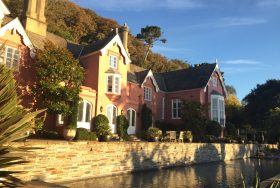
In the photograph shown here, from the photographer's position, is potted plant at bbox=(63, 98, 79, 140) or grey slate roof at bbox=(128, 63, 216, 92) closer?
potted plant at bbox=(63, 98, 79, 140)

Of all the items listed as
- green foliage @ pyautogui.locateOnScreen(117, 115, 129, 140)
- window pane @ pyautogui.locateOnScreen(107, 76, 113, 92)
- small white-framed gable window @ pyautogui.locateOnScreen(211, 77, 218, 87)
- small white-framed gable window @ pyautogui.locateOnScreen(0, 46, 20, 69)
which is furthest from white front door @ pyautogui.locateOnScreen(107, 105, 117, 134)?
small white-framed gable window @ pyautogui.locateOnScreen(211, 77, 218, 87)

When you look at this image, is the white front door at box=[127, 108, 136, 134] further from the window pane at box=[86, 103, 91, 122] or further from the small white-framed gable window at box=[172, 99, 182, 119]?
the small white-framed gable window at box=[172, 99, 182, 119]

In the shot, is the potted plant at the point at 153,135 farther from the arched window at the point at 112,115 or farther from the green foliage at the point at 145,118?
the green foliage at the point at 145,118

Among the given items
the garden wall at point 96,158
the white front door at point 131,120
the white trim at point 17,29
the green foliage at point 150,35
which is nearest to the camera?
the garden wall at point 96,158

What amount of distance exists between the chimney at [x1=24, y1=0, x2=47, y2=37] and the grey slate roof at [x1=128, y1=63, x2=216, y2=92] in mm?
11670

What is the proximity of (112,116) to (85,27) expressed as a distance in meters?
42.2

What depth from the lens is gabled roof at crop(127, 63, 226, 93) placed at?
37.1 metres

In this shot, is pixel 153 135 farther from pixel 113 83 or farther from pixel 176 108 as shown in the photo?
pixel 176 108

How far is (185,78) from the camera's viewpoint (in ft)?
131

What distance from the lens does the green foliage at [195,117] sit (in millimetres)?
32406

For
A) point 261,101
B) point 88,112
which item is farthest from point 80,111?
point 261,101

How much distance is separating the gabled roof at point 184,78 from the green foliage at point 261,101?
50.8 feet

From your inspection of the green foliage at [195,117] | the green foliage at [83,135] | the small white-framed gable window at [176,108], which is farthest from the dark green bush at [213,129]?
the green foliage at [83,135]

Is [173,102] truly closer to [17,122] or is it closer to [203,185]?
[203,185]
